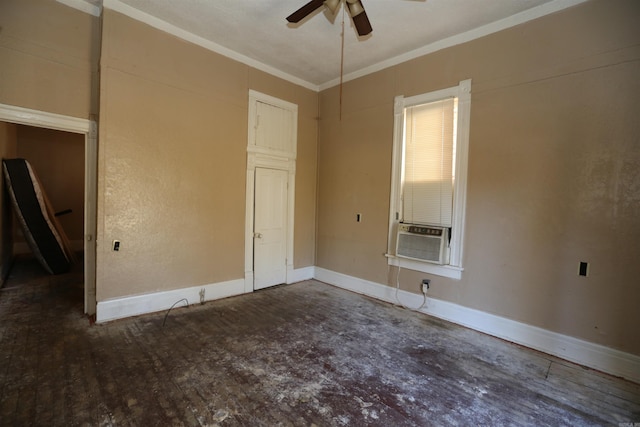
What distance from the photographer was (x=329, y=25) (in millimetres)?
3469

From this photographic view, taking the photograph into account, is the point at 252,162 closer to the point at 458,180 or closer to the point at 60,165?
the point at 458,180

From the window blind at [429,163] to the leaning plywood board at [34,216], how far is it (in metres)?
5.87

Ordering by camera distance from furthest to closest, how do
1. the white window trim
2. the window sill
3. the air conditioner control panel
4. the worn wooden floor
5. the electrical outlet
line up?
the electrical outlet
the air conditioner control panel
the window sill
the white window trim
the worn wooden floor

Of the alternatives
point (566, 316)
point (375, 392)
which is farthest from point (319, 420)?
point (566, 316)

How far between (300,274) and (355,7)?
4128mm

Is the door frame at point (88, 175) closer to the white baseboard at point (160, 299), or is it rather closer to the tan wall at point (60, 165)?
the white baseboard at point (160, 299)

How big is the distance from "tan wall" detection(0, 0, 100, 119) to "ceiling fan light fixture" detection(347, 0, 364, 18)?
2.96m

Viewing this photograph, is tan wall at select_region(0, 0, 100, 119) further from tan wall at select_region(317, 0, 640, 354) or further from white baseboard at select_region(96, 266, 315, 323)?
tan wall at select_region(317, 0, 640, 354)

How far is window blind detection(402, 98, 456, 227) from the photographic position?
3.71 m

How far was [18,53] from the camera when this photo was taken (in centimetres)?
293

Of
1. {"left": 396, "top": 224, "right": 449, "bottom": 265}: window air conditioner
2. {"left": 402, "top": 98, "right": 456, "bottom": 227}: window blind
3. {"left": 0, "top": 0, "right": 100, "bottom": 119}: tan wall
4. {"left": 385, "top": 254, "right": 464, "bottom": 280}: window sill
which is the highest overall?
{"left": 0, "top": 0, "right": 100, "bottom": 119}: tan wall

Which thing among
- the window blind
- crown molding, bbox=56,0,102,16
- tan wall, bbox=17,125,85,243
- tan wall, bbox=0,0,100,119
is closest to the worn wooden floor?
the window blind

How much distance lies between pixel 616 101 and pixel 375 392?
11.0 feet

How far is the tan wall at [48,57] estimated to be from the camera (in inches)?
114
